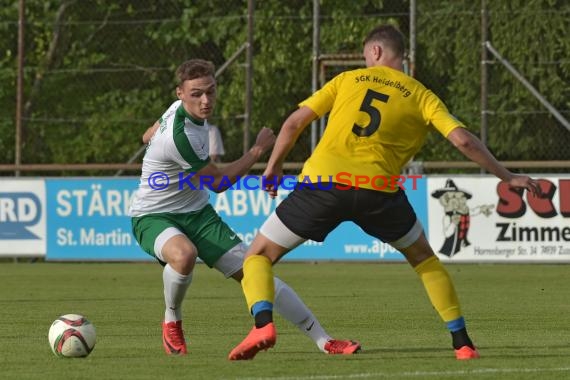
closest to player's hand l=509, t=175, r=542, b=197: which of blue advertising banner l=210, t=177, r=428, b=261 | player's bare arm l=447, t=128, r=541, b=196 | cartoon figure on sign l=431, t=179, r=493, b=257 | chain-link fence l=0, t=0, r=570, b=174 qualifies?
player's bare arm l=447, t=128, r=541, b=196

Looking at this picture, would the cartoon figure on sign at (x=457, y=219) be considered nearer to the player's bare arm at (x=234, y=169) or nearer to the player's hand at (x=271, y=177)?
the player's bare arm at (x=234, y=169)

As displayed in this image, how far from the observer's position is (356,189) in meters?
8.18

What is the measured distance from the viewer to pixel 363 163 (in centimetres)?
819

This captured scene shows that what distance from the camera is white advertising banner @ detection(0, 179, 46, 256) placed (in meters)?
21.0

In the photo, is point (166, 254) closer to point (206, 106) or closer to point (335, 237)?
point (206, 106)

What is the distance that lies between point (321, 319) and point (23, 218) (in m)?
10.0

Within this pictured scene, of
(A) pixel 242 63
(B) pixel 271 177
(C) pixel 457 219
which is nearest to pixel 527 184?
(B) pixel 271 177

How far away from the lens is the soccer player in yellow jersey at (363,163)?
8164 mm

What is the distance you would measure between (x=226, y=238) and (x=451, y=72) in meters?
17.1

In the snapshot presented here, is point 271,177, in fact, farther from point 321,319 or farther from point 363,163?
point 321,319

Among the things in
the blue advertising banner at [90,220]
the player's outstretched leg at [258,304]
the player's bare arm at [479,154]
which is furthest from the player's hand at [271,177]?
the blue advertising banner at [90,220]

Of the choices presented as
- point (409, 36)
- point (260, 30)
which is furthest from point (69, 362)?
point (260, 30)

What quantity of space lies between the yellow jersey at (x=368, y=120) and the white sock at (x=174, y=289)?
125cm

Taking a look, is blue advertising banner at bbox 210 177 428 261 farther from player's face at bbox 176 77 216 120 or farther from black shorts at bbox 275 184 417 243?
black shorts at bbox 275 184 417 243
